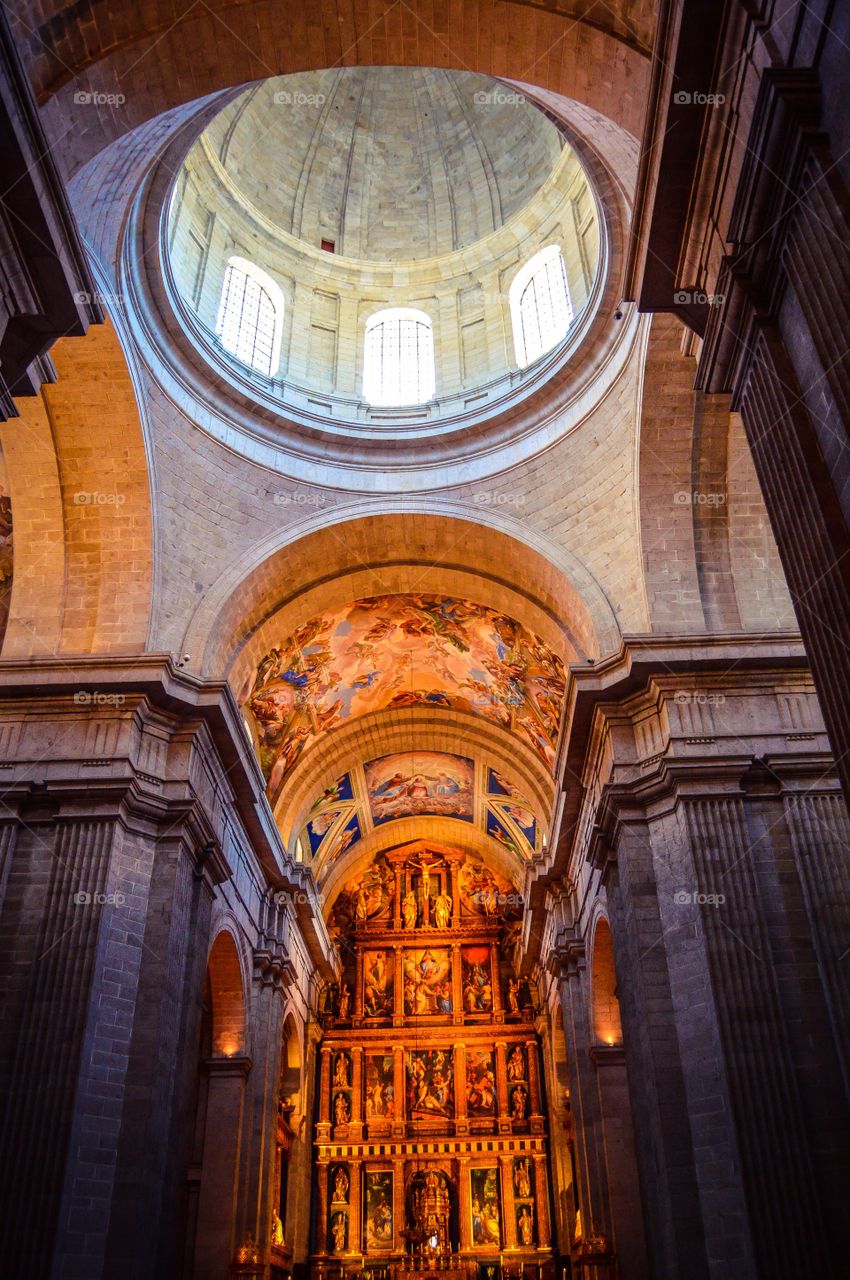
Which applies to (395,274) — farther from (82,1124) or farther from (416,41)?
(82,1124)

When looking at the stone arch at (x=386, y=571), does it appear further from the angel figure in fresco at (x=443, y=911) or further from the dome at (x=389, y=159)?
the angel figure in fresco at (x=443, y=911)

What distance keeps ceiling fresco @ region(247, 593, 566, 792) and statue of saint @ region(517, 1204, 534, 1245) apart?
11513 mm

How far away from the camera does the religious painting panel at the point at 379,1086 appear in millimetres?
25953

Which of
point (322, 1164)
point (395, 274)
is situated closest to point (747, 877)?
point (395, 274)

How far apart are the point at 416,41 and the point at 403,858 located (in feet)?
75.3

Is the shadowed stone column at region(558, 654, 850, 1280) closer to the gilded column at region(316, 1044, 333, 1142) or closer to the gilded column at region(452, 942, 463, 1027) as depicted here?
the gilded column at region(452, 942, 463, 1027)

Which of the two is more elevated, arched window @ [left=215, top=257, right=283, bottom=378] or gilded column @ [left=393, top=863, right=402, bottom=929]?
arched window @ [left=215, top=257, right=283, bottom=378]

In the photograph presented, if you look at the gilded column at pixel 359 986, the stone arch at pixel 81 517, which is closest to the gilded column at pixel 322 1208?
the gilded column at pixel 359 986

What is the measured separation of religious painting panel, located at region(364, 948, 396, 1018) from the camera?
91.0 ft

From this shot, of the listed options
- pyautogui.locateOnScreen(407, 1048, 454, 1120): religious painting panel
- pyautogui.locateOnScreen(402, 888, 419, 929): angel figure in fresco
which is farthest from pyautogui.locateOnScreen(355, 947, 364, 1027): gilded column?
pyautogui.locateOnScreen(407, 1048, 454, 1120): religious painting panel

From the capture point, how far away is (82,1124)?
36.1 feet

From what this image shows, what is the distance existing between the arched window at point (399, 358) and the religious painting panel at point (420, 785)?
28.1 ft

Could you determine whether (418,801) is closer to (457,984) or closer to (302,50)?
(457,984)

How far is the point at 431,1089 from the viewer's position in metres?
26.2
